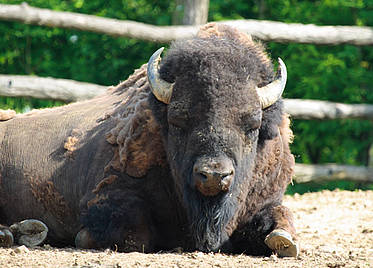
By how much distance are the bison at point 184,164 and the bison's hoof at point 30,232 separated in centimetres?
14

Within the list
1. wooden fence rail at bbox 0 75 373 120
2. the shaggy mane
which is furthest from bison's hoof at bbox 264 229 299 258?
wooden fence rail at bbox 0 75 373 120

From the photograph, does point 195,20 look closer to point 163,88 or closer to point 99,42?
point 99,42

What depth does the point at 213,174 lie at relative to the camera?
4.19 meters

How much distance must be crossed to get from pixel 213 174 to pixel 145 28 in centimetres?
498

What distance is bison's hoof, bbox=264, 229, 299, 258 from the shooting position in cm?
462

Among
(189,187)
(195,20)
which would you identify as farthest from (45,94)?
(189,187)

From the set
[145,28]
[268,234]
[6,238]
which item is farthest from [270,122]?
[145,28]

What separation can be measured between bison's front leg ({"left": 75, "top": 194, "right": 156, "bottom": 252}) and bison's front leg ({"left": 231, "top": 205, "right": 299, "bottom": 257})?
2.25 ft

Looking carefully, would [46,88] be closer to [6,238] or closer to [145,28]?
[145,28]

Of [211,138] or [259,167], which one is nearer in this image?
[211,138]

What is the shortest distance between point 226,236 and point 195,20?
5.10 meters

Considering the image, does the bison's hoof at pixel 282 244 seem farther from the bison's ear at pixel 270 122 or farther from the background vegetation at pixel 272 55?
the background vegetation at pixel 272 55

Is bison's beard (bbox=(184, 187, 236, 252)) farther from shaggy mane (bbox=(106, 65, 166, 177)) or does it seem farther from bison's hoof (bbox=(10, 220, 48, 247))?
bison's hoof (bbox=(10, 220, 48, 247))

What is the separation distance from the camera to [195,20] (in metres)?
9.39
